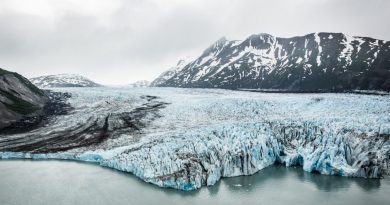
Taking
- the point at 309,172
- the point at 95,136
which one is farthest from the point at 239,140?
the point at 95,136

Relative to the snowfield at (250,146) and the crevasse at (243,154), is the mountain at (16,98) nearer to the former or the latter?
the snowfield at (250,146)

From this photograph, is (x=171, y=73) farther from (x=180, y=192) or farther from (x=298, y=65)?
(x=180, y=192)

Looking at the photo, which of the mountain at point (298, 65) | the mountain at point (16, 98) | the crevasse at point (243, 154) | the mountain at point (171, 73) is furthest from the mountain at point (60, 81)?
the crevasse at point (243, 154)

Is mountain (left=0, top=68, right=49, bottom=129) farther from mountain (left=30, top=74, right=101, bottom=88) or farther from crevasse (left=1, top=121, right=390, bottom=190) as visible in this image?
mountain (left=30, top=74, right=101, bottom=88)

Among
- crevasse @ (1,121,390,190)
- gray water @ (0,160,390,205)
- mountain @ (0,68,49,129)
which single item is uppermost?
mountain @ (0,68,49,129)

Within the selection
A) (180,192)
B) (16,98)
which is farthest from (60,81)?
A: (180,192)

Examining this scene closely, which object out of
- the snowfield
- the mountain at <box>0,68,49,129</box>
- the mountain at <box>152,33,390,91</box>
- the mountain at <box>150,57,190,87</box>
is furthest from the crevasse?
the mountain at <box>150,57,190,87</box>

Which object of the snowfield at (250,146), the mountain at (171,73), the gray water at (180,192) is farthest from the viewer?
the mountain at (171,73)
